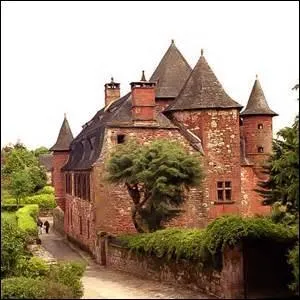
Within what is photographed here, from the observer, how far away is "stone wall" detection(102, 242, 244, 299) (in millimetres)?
21406

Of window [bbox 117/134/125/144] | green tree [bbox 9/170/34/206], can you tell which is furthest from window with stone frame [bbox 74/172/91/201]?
green tree [bbox 9/170/34/206]

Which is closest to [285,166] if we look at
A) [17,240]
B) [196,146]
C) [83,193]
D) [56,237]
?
[17,240]

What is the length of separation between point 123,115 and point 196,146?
4936 mm

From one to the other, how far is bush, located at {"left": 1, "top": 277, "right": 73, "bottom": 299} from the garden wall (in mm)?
6140

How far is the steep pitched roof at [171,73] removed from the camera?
44844 millimetres

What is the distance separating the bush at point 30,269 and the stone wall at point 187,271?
5270 mm

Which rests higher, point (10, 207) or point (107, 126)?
point (107, 126)

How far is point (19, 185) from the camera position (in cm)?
7138

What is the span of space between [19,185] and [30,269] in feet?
158

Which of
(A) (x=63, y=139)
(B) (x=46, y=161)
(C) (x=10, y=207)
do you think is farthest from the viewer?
(B) (x=46, y=161)

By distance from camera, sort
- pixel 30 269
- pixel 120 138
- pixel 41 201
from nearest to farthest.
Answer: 1. pixel 30 269
2. pixel 120 138
3. pixel 41 201

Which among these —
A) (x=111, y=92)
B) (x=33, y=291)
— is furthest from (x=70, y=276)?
(x=111, y=92)

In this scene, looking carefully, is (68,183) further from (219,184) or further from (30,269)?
(30,269)

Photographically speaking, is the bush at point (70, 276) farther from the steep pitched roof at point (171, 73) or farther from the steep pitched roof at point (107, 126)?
the steep pitched roof at point (171, 73)
